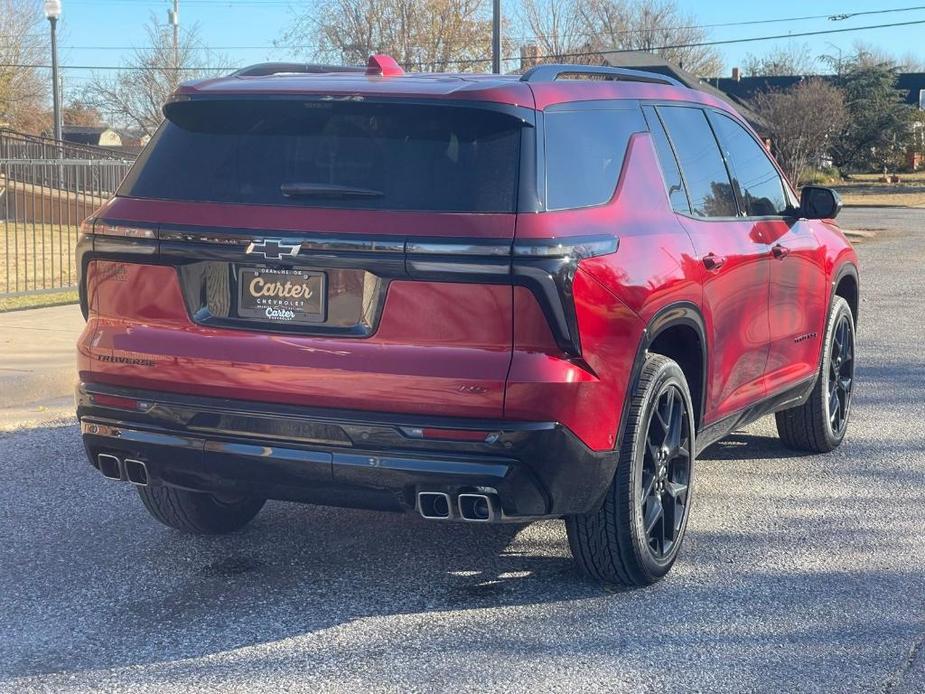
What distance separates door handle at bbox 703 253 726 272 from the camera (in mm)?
5078

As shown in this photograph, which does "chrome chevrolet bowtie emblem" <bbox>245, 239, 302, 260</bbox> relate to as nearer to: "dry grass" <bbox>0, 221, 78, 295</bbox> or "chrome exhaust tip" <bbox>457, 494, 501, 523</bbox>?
"chrome exhaust tip" <bbox>457, 494, 501, 523</bbox>

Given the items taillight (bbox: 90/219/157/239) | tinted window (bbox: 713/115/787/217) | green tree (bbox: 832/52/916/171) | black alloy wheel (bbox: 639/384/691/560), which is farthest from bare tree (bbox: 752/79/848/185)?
taillight (bbox: 90/219/157/239)

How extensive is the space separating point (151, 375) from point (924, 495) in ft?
12.4

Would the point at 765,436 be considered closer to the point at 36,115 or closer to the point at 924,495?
the point at 924,495

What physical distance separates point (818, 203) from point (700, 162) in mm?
1036

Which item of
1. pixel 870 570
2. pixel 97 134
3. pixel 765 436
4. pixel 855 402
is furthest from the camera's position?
pixel 97 134

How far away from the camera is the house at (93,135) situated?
219 feet

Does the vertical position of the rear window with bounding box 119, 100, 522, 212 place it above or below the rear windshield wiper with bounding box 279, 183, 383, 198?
above

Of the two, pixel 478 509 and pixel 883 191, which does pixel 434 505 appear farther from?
pixel 883 191

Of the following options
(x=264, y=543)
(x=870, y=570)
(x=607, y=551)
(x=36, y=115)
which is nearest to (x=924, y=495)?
(x=870, y=570)

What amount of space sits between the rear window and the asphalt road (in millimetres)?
1423

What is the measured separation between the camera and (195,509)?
5.14m

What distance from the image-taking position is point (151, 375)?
14.0 ft

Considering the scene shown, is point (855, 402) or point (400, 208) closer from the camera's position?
point (400, 208)
